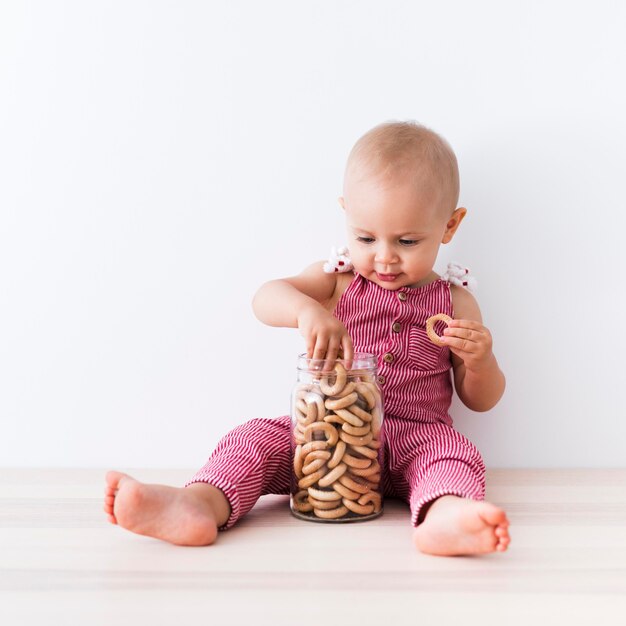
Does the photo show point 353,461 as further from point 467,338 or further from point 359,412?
point 467,338

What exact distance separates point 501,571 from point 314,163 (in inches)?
29.7

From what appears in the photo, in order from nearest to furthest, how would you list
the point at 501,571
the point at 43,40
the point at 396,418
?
the point at 501,571
the point at 396,418
the point at 43,40

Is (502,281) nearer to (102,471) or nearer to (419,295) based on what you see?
(419,295)

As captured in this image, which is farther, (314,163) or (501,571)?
(314,163)

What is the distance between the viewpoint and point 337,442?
3.55 feet

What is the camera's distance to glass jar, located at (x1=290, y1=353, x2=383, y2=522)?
1077 mm

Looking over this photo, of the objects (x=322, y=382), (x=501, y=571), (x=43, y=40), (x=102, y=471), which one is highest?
(x=43, y=40)

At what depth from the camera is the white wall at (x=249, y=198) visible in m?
1.38

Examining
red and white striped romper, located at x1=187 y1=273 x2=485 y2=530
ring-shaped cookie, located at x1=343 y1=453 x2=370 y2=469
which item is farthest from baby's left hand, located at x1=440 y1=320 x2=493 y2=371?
ring-shaped cookie, located at x1=343 y1=453 x2=370 y2=469

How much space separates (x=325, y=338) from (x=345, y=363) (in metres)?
0.04

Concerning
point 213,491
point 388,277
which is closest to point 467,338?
point 388,277

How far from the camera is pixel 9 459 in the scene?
1416 mm

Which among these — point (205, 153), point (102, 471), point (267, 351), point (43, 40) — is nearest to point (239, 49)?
point (205, 153)

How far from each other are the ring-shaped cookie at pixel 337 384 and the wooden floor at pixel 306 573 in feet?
0.55
